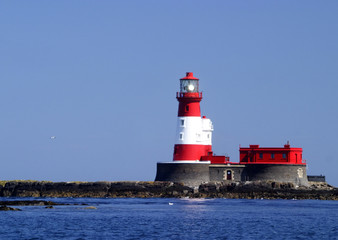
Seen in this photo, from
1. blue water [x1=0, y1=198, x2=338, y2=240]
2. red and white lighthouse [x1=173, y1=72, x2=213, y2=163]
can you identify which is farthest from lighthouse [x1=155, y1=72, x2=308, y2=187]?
blue water [x1=0, y1=198, x2=338, y2=240]

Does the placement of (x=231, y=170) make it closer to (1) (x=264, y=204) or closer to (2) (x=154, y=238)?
(1) (x=264, y=204)

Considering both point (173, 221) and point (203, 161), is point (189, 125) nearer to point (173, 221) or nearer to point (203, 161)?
point (203, 161)

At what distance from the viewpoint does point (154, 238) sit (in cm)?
3878

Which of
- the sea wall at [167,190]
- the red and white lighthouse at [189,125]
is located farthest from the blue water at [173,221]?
the red and white lighthouse at [189,125]

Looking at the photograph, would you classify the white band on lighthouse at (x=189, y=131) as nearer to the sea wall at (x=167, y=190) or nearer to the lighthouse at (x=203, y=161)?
the lighthouse at (x=203, y=161)

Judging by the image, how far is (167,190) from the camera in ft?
241

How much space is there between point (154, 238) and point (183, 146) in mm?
34575

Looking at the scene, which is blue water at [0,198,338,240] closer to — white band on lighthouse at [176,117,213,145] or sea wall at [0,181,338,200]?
sea wall at [0,181,338,200]

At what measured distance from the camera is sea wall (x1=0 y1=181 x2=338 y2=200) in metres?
72.6

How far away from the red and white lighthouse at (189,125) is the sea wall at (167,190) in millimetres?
2953

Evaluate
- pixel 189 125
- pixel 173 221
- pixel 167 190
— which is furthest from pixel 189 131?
pixel 173 221

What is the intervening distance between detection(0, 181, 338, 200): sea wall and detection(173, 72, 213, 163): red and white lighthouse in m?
2.95

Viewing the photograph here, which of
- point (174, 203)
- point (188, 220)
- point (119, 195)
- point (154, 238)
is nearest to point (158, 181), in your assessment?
point (119, 195)

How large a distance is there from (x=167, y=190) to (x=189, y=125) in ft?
21.2
